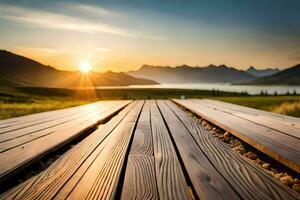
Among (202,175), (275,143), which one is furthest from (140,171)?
(275,143)

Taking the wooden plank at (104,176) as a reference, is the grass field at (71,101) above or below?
below

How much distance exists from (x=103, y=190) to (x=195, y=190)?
0.55m

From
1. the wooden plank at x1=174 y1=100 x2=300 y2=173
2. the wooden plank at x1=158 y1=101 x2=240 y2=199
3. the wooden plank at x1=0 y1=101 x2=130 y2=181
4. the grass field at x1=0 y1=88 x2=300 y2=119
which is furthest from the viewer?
the grass field at x1=0 y1=88 x2=300 y2=119

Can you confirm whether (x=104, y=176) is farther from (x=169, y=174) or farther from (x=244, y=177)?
(x=244, y=177)

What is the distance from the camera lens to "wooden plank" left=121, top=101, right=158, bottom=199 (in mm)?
1628

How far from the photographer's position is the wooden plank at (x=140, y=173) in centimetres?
163

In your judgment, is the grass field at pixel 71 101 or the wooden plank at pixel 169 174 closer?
the wooden plank at pixel 169 174

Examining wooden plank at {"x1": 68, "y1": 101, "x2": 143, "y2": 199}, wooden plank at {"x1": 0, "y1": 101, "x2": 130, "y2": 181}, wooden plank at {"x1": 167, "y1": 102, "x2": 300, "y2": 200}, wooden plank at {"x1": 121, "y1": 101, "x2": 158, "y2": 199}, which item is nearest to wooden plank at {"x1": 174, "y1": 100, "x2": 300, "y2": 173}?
wooden plank at {"x1": 167, "y1": 102, "x2": 300, "y2": 200}

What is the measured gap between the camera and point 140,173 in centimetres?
201

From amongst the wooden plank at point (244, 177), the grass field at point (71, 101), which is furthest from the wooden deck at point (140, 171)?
the grass field at point (71, 101)

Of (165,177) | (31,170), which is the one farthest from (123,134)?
(165,177)

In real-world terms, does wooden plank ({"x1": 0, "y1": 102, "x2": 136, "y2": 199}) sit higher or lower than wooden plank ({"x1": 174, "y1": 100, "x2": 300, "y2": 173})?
lower

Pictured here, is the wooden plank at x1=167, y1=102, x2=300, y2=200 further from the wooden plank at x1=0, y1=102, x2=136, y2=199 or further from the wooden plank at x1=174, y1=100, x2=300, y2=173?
the wooden plank at x1=0, y1=102, x2=136, y2=199

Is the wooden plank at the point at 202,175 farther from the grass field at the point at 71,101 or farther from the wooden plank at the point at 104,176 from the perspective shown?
the grass field at the point at 71,101
